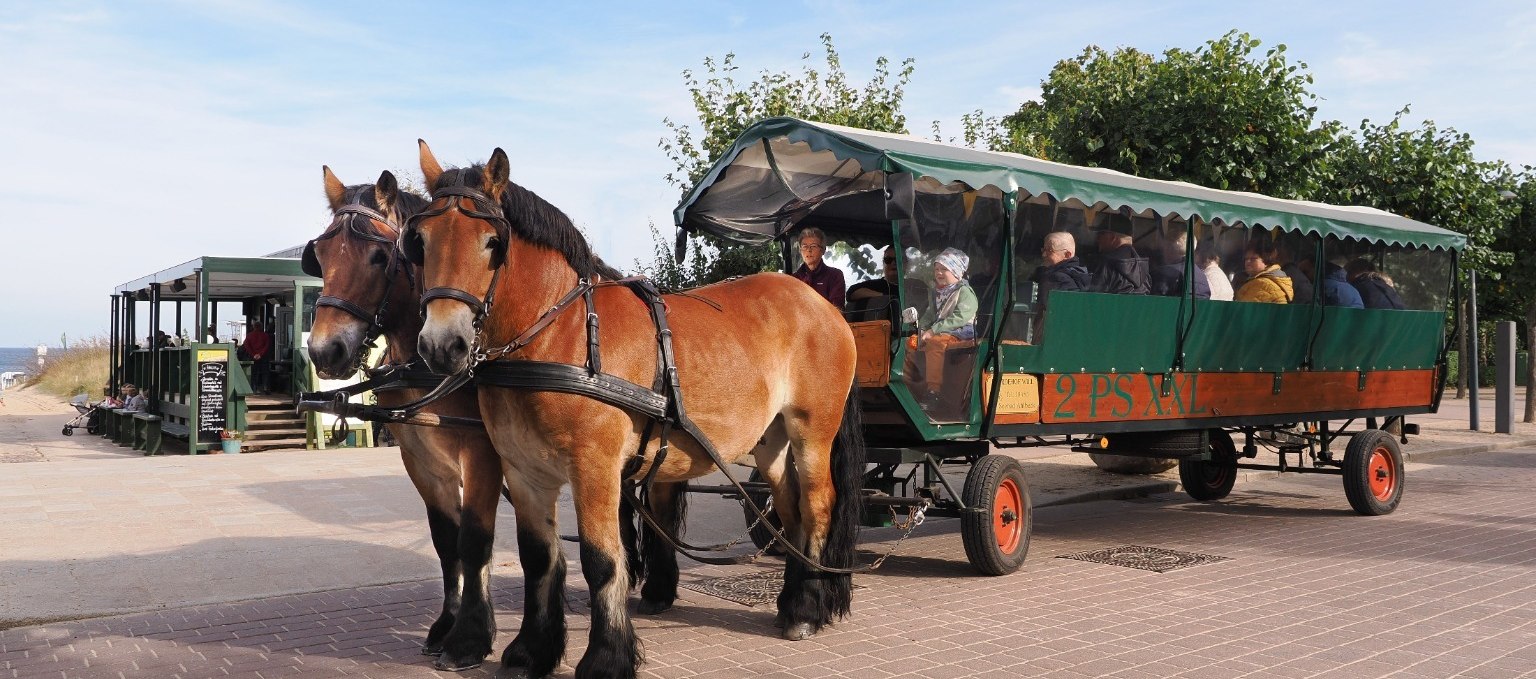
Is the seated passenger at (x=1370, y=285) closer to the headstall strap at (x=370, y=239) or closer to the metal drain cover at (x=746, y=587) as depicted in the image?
the metal drain cover at (x=746, y=587)

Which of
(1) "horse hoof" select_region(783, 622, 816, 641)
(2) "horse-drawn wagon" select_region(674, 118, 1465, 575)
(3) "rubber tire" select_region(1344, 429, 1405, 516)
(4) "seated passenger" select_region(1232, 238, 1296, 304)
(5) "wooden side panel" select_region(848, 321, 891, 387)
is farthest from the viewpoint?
(3) "rubber tire" select_region(1344, 429, 1405, 516)

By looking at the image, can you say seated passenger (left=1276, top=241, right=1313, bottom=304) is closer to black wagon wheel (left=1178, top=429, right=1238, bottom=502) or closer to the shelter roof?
black wagon wheel (left=1178, top=429, right=1238, bottom=502)

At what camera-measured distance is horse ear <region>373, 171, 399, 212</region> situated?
504 cm

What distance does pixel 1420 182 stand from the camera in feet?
51.7

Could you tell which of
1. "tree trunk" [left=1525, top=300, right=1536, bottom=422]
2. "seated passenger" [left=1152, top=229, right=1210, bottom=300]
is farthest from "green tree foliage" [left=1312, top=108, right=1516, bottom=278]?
"seated passenger" [left=1152, top=229, right=1210, bottom=300]

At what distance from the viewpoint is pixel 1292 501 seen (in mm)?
10891

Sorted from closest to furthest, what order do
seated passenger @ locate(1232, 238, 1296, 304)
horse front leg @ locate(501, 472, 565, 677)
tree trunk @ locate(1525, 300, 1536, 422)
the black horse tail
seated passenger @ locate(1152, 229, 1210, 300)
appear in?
1. horse front leg @ locate(501, 472, 565, 677)
2. the black horse tail
3. seated passenger @ locate(1152, 229, 1210, 300)
4. seated passenger @ locate(1232, 238, 1296, 304)
5. tree trunk @ locate(1525, 300, 1536, 422)

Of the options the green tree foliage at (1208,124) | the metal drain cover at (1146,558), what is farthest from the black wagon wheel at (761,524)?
the green tree foliage at (1208,124)

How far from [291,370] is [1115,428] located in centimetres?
1403

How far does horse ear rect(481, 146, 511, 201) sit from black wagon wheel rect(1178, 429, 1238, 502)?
8.20m

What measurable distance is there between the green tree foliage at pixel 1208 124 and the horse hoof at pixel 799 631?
30.6ft

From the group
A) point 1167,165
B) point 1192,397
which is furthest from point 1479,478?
point 1192,397

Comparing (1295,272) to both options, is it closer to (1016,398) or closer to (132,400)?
(1016,398)

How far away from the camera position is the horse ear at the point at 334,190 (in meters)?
5.26
